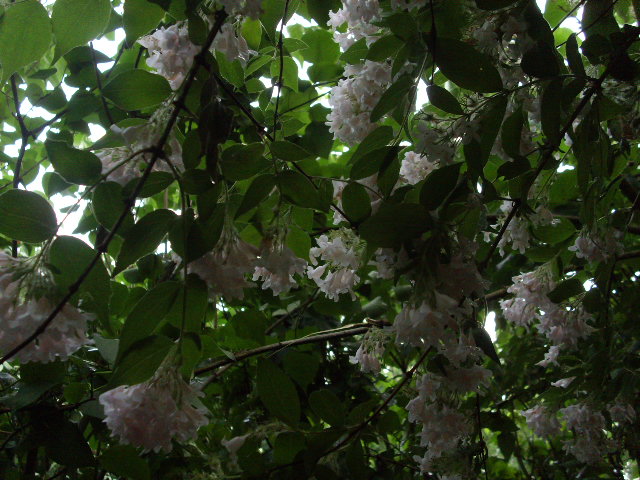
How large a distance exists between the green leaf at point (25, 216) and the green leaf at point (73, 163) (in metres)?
0.04

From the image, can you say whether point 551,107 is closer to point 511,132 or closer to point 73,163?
point 511,132

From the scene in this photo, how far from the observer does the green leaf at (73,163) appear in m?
0.65

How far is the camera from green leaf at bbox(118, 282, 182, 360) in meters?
0.63

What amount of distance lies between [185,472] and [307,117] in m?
0.92

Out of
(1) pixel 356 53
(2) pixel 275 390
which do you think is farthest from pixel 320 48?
(2) pixel 275 390

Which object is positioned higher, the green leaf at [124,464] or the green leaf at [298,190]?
the green leaf at [298,190]

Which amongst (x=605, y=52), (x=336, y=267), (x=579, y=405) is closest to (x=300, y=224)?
(x=336, y=267)

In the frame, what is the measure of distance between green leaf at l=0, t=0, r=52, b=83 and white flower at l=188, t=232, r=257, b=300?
1.12 ft

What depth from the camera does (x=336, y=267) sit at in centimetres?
100

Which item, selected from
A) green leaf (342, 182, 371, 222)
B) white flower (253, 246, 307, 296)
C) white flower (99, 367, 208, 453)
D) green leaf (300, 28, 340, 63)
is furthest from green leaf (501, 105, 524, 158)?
green leaf (300, 28, 340, 63)

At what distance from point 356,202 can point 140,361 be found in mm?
341

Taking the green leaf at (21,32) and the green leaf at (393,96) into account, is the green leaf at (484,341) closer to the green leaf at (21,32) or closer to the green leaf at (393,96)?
the green leaf at (393,96)

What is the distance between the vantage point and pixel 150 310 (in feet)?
2.10

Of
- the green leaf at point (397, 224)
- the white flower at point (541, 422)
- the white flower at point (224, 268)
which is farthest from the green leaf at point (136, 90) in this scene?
the white flower at point (541, 422)
